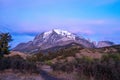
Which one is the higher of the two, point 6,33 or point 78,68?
point 6,33

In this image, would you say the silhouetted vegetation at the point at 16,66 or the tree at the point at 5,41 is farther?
the tree at the point at 5,41

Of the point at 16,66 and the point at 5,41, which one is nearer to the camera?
the point at 16,66

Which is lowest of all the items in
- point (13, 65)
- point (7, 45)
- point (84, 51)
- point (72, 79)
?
point (72, 79)

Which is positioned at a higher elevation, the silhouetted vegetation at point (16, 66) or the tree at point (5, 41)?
the tree at point (5, 41)

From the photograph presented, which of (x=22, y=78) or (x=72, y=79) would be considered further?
(x=22, y=78)

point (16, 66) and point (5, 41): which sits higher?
point (5, 41)

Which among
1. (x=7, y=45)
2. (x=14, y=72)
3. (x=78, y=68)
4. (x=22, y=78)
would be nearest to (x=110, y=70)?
(x=78, y=68)

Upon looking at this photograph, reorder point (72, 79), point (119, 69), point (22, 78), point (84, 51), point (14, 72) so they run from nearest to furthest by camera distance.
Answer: point (119, 69)
point (72, 79)
point (22, 78)
point (14, 72)
point (84, 51)

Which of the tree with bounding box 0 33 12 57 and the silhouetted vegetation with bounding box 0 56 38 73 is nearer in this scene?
the silhouetted vegetation with bounding box 0 56 38 73

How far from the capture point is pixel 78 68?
72.4ft

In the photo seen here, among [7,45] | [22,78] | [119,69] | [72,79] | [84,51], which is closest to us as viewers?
[119,69]

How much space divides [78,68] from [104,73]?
3.08m

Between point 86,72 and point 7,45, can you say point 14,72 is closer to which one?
point 86,72

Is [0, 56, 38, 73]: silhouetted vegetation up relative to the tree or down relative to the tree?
down
